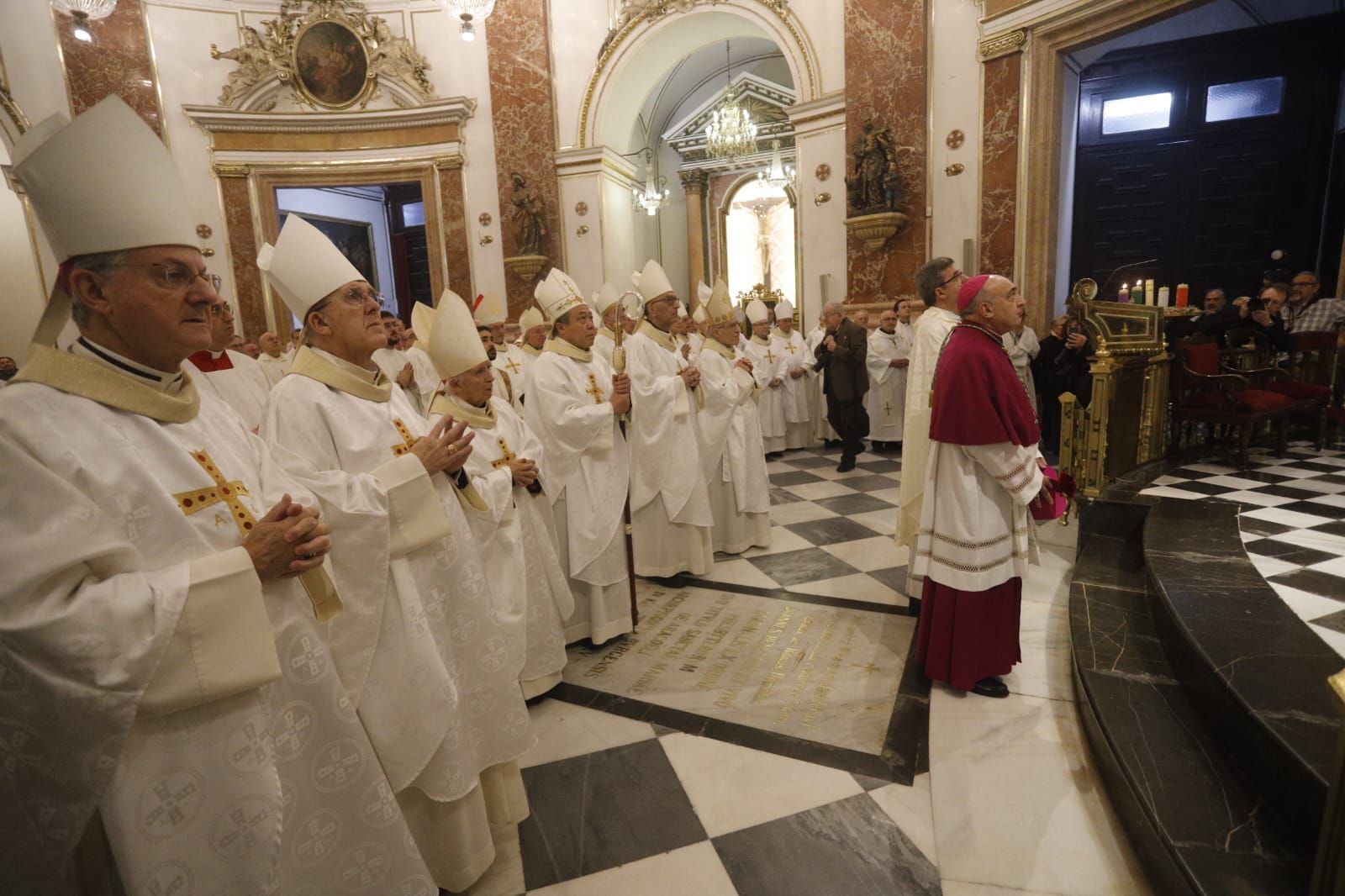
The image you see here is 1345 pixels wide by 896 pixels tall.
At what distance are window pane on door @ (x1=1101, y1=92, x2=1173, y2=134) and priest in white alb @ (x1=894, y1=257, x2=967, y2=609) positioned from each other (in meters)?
9.16

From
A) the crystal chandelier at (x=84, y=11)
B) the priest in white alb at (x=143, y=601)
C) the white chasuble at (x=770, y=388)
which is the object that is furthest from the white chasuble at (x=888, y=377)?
the crystal chandelier at (x=84, y=11)

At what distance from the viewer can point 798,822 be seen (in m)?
2.29

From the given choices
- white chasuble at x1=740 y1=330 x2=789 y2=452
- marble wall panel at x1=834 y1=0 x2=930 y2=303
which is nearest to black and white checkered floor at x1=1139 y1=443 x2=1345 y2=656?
white chasuble at x1=740 y1=330 x2=789 y2=452

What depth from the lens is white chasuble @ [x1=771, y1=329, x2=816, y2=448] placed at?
8843 mm

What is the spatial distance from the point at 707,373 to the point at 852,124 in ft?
19.8

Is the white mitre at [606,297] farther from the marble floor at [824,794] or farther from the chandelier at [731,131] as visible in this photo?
the chandelier at [731,131]

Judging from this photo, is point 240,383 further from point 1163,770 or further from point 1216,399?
point 1216,399

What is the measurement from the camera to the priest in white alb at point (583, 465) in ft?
11.8

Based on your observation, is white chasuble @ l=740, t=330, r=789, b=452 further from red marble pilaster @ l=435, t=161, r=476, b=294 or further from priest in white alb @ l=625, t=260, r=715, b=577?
red marble pilaster @ l=435, t=161, r=476, b=294

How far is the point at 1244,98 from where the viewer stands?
9.61 metres

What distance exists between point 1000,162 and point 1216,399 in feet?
12.5

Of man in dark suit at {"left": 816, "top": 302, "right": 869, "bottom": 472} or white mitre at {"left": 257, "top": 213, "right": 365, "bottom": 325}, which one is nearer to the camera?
white mitre at {"left": 257, "top": 213, "right": 365, "bottom": 325}

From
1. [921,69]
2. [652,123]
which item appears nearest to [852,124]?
[921,69]

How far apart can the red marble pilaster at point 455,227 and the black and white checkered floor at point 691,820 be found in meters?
10.3
